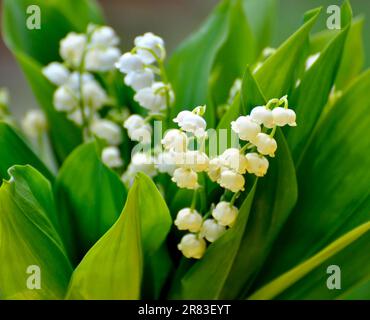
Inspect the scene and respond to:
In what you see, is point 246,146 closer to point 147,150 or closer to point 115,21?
point 147,150

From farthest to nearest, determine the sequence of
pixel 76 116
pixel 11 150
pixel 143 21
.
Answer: pixel 143 21
pixel 76 116
pixel 11 150

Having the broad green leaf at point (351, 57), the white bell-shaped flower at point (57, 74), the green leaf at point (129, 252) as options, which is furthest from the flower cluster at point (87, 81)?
the broad green leaf at point (351, 57)

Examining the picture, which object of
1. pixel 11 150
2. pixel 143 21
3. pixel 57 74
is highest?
pixel 143 21

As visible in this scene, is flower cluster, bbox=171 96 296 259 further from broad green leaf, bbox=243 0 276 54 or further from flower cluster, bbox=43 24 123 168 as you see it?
broad green leaf, bbox=243 0 276 54

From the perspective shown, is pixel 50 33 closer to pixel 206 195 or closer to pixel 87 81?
pixel 87 81

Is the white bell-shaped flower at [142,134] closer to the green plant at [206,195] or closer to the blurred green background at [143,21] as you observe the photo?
the green plant at [206,195]

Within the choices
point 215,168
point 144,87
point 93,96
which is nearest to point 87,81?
point 93,96
